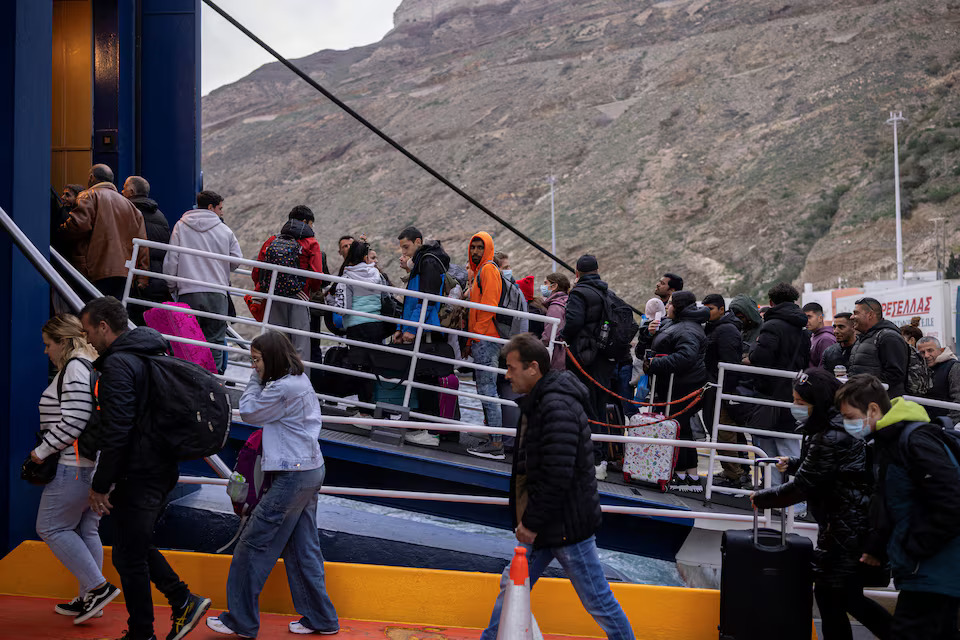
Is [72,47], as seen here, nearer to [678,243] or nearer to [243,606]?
[243,606]

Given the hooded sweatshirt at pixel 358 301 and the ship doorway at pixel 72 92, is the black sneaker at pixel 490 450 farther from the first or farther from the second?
the ship doorway at pixel 72 92

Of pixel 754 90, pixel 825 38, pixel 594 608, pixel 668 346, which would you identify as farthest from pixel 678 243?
pixel 594 608

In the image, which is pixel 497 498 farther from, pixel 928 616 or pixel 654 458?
pixel 928 616

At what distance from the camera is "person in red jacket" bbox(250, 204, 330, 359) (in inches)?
275

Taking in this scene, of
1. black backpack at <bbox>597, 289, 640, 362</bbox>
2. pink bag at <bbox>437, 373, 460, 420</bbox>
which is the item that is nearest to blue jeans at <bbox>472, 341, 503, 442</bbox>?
pink bag at <bbox>437, 373, 460, 420</bbox>

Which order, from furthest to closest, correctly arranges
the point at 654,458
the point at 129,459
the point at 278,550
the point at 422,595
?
the point at 654,458
the point at 422,595
the point at 278,550
the point at 129,459

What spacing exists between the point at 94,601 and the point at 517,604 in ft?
7.98

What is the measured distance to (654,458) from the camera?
22.8 feet

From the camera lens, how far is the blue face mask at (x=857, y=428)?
164 inches

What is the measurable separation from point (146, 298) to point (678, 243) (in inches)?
1933

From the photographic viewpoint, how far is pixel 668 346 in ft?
24.3

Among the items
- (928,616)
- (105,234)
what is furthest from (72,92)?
(928,616)

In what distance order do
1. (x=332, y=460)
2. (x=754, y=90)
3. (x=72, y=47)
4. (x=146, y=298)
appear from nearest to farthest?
(x=332, y=460)
(x=146, y=298)
(x=72, y=47)
(x=754, y=90)

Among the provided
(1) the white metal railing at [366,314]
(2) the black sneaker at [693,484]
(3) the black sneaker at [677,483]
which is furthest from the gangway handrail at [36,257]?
(2) the black sneaker at [693,484]
